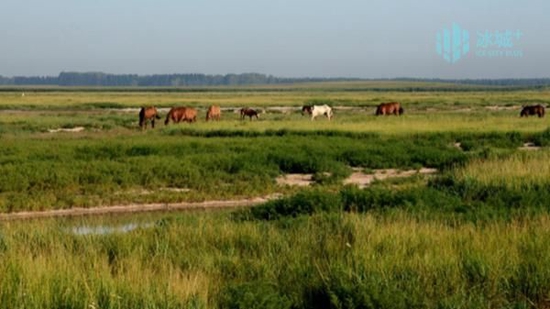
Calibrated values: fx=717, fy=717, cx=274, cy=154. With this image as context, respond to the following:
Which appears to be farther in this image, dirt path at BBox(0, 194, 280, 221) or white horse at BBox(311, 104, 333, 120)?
white horse at BBox(311, 104, 333, 120)

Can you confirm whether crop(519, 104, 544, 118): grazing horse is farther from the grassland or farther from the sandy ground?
the grassland

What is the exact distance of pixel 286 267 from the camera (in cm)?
684

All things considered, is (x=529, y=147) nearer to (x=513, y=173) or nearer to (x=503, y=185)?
(x=513, y=173)

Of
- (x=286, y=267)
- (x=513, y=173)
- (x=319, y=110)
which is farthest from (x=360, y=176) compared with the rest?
(x=319, y=110)

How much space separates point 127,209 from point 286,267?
31.9 ft

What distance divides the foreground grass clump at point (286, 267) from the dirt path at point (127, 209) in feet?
20.7

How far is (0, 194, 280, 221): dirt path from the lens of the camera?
49.1 feet

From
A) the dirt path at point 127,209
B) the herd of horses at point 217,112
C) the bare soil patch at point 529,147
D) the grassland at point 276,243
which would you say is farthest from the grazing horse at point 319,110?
the dirt path at point 127,209

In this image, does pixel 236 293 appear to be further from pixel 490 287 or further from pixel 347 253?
pixel 490 287

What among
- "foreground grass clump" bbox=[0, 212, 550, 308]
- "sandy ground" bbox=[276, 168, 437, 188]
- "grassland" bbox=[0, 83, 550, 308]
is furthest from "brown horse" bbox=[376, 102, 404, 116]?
"foreground grass clump" bbox=[0, 212, 550, 308]

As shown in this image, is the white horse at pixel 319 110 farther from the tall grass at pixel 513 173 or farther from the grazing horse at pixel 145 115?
the tall grass at pixel 513 173

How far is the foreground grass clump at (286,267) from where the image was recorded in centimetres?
556

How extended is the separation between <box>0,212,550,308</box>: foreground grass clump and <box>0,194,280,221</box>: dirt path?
6.30 m

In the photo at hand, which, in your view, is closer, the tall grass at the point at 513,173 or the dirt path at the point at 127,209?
the tall grass at the point at 513,173
